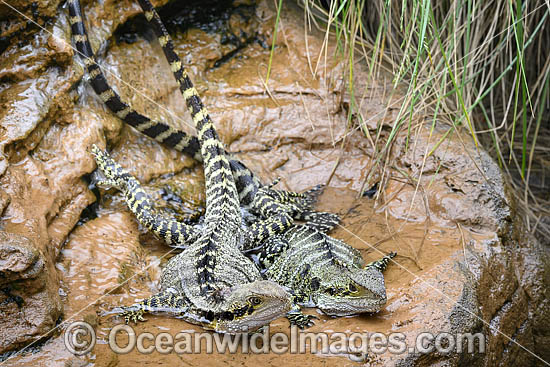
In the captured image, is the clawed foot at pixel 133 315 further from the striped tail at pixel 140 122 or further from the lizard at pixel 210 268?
the striped tail at pixel 140 122

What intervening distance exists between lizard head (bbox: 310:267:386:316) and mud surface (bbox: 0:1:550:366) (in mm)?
126

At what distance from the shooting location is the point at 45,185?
4.62 m

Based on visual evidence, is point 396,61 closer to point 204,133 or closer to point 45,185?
point 204,133

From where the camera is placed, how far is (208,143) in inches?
225

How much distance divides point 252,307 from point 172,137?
8.75 ft

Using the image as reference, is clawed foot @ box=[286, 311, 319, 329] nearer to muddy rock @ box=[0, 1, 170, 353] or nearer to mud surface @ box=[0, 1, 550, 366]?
mud surface @ box=[0, 1, 550, 366]

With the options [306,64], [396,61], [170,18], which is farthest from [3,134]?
[396,61]

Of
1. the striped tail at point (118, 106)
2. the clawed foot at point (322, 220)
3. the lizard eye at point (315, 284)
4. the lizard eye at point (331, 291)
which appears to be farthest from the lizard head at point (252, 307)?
the striped tail at point (118, 106)

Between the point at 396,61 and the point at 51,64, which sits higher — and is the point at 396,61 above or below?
below

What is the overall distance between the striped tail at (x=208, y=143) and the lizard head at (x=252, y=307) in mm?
1443

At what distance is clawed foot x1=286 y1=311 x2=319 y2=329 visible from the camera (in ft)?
13.5

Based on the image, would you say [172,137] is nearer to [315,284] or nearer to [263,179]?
[263,179]

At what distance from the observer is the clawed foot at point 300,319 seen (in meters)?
4.12

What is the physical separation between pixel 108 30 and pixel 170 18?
3.48 feet
